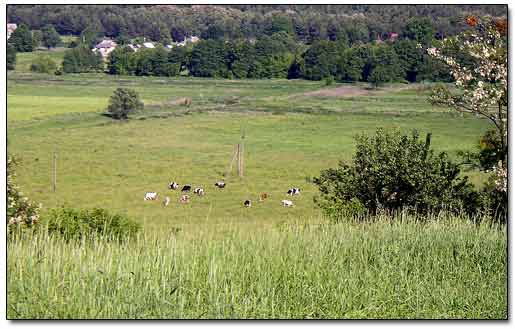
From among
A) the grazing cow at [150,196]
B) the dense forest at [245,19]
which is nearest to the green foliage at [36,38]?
the dense forest at [245,19]

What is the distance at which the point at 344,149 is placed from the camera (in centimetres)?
695

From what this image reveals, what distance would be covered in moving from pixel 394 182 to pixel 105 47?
2396 millimetres

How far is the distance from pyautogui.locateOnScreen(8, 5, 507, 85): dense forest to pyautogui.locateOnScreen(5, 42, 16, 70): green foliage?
318mm

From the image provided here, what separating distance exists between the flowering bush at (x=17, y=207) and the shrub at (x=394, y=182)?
1.97 m

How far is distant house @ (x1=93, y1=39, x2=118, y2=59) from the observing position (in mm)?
6751

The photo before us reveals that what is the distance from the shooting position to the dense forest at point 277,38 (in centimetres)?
654

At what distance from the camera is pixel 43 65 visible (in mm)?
6488

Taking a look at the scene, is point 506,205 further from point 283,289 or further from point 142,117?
point 142,117

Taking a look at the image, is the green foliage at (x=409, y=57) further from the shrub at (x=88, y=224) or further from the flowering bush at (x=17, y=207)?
the flowering bush at (x=17, y=207)

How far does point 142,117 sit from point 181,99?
32cm

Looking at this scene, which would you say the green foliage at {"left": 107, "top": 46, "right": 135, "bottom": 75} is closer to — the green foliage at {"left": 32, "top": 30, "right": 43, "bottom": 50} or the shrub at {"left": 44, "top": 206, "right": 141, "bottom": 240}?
the green foliage at {"left": 32, "top": 30, "right": 43, "bottom": 50}

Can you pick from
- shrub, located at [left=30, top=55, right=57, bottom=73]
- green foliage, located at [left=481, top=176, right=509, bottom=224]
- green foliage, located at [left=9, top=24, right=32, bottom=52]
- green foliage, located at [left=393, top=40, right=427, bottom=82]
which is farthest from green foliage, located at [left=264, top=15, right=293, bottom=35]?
green foliage, located at [left=481, top=176, right=509, bottom=224]

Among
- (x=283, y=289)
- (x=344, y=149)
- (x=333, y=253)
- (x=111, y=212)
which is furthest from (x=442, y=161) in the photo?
(x=111, y=212)

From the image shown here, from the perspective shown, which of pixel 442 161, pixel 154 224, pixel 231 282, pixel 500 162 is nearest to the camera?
pixel 231 282
